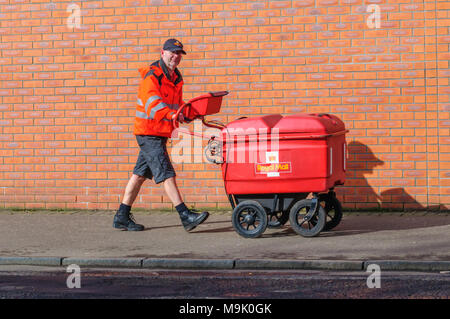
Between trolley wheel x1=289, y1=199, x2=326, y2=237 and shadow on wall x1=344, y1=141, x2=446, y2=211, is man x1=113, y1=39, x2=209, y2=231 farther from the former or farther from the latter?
shadow on wall x1=344, y1=141, x2=446, y2=211

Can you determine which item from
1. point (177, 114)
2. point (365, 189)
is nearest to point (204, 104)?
Answer: point (177, 114)

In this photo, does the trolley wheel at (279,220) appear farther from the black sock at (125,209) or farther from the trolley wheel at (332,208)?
the black sock at (125,209)

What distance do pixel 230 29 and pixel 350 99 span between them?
1.78 meters

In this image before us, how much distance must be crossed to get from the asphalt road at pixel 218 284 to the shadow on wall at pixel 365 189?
11.3ft

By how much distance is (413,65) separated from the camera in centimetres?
1078

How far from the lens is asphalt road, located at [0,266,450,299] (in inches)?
264

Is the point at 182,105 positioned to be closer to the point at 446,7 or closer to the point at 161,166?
the point at 161,166

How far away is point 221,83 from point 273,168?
2506mm

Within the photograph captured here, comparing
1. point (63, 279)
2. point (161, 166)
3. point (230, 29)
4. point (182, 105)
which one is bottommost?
point (63, 279)

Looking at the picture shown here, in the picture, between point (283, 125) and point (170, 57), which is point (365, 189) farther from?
point (170, 57)

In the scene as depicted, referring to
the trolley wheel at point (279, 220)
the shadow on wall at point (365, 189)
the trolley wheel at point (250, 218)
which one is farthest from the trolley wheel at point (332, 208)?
the shadow on wall at point (365, 189)

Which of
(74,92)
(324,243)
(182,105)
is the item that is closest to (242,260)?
(324,243)

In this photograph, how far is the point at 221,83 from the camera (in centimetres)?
1123

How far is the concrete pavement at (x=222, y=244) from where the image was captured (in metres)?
7.89
